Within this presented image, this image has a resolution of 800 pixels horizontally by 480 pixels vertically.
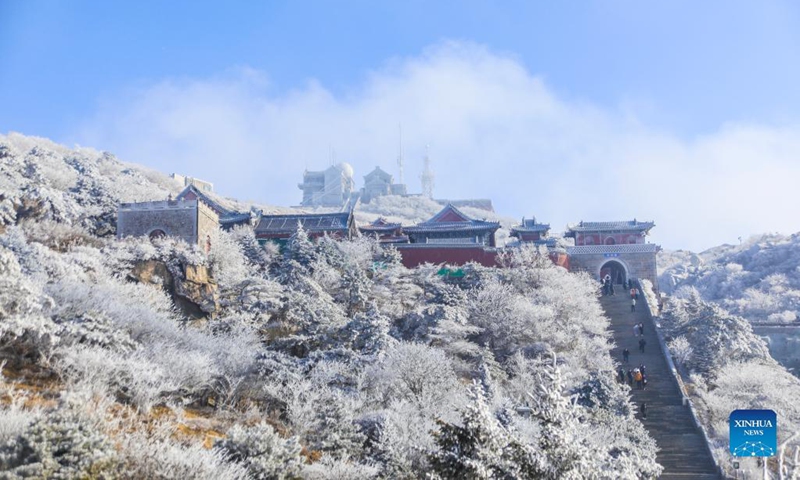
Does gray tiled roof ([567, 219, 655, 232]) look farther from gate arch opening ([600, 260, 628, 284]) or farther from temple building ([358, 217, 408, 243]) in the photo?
temple building ([358, 217, 408, 243])

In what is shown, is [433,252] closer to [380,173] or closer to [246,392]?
[246,392]

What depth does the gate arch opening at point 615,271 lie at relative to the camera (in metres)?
49.0

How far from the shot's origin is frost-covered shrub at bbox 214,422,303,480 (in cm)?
1023

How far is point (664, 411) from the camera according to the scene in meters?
26.4

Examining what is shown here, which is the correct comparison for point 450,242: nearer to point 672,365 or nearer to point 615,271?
point 615,271

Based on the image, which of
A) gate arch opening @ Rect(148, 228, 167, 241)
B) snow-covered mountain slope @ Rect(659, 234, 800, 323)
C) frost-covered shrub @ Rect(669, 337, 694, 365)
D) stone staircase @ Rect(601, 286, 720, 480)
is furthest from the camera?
snow-covered mountain slope @ Rect(659, 234, 800, 323)

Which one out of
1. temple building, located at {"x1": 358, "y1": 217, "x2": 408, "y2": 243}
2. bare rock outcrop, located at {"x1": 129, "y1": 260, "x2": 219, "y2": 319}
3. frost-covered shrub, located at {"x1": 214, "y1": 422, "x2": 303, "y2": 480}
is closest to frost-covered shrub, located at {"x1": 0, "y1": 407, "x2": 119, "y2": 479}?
frost-covered shrub, located at {"x1": 214, "y1": 422, "x2": 303, "y2": 480}

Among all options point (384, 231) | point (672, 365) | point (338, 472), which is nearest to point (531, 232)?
point (384, 231)

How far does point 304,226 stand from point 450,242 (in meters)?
11.3

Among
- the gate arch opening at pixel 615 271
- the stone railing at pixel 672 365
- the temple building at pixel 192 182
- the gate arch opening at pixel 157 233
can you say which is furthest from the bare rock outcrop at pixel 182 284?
the temple building at pixel 192 182

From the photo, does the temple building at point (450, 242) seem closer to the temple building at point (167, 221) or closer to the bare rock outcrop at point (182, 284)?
the temple building at point (167, 221)

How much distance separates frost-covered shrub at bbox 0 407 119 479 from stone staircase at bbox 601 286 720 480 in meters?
19.4

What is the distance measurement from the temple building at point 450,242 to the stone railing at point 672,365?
10.7 metres

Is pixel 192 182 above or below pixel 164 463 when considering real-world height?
above
